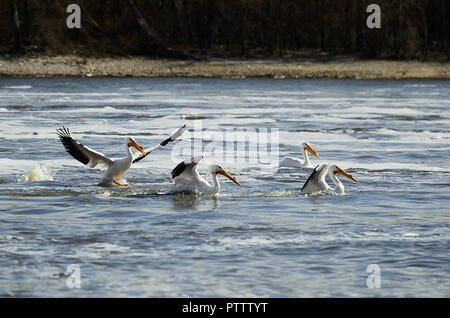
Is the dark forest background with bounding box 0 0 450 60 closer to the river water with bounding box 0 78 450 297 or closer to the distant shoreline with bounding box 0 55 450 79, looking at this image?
the distant shoreline with bounding box 0 55 450 79

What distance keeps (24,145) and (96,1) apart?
4655cm

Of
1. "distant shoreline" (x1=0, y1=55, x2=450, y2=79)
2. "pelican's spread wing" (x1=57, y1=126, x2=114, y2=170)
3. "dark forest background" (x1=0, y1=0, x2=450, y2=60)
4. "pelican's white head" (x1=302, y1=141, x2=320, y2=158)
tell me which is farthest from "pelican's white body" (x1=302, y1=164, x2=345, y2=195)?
"dark forest background" (x1=0, y1=0, x2=450, y2=60)

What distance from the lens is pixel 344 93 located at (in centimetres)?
4347

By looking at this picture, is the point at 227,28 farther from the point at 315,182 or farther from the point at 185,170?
the point at 185,170

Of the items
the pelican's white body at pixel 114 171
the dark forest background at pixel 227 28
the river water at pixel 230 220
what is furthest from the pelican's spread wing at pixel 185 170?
the dark forest background at pixel 227 28

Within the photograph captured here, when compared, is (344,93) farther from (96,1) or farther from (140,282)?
(140,282)

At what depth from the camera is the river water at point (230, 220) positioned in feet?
32.3

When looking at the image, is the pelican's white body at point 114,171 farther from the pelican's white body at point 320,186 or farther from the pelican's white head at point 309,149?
the pelican's white head at point 309,149

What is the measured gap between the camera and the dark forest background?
60500 millimetres

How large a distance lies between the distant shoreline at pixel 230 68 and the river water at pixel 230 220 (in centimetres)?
2966

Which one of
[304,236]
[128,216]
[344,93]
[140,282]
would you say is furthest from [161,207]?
[344,93]

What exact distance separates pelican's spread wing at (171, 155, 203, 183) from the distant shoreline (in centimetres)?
4181

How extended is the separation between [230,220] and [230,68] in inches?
1788

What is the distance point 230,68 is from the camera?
58.0 meters
